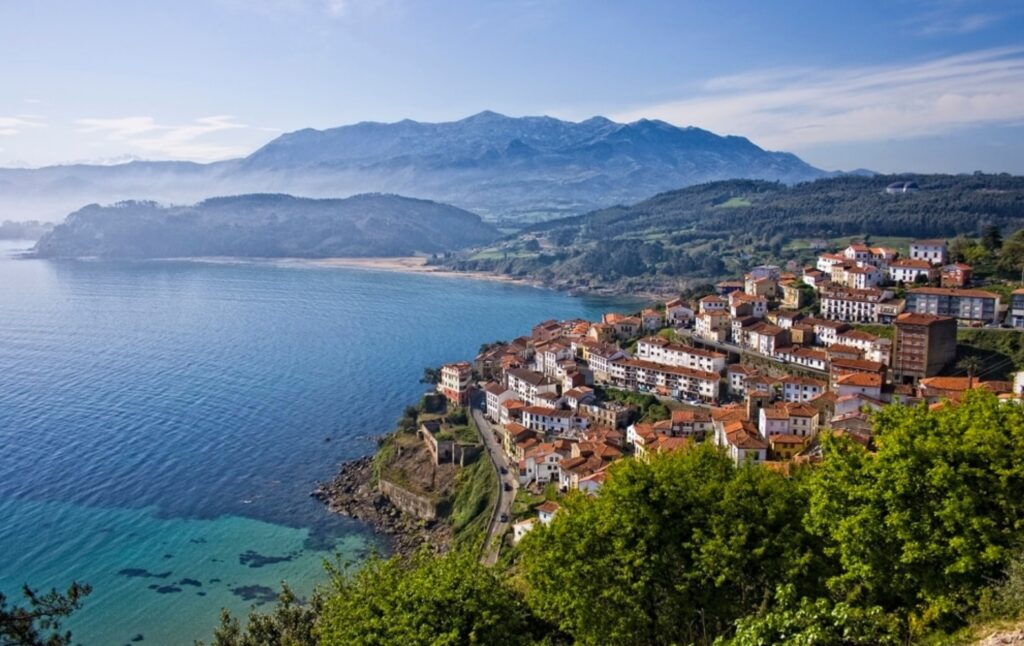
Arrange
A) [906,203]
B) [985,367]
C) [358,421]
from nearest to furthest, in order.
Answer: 1. [985,367]
2. [358,421]
3. [906,203]

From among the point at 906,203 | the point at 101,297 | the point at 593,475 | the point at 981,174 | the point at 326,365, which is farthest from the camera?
the point at 981,174

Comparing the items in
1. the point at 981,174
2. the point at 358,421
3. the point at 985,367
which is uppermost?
the point at 981,174

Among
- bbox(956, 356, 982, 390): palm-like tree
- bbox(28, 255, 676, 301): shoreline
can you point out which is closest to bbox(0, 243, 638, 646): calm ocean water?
bbox(28, 255, 676, 301): shoreline

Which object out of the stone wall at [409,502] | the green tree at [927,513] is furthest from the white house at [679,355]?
the green tree at [927,513]

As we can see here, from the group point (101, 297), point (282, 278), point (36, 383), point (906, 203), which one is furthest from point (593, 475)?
point (282, 278)

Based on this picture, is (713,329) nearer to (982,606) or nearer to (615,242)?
(982,606)

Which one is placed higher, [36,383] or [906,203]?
[906,203]

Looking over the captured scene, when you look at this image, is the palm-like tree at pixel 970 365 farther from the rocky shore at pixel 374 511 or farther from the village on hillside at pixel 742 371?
the rocky shore at pixel 374 511
